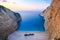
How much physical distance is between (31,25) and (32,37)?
9.3 inches

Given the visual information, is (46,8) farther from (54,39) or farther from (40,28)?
(54,39)

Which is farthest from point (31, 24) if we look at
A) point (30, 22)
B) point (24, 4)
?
point (24, 4)

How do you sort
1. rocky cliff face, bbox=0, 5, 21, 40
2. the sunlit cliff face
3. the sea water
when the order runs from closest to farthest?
1. rocky cliff face, bbox=0, 5, 21, 40
2. the sea water
3. the sunlit cliff face

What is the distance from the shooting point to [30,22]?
2.92m

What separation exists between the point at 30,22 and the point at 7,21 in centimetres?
41

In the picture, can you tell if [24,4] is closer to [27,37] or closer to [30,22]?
[30,22]

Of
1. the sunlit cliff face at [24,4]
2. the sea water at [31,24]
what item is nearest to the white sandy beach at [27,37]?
the sea water at [31,24]

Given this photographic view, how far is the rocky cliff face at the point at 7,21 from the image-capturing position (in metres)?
2.66

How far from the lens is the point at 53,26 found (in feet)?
7.90

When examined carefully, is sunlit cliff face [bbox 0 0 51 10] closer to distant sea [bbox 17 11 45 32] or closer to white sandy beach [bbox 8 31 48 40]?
distant sea [bbox 17 11 45 32]

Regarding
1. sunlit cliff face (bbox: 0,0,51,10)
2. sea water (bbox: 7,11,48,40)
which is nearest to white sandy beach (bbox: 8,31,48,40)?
sea water (bbox: 7,11,48,40)

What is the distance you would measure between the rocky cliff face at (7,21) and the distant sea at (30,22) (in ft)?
0.29

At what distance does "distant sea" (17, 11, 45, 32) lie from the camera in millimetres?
2902

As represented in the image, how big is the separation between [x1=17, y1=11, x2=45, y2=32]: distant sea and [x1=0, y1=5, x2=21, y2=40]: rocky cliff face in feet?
0.29
